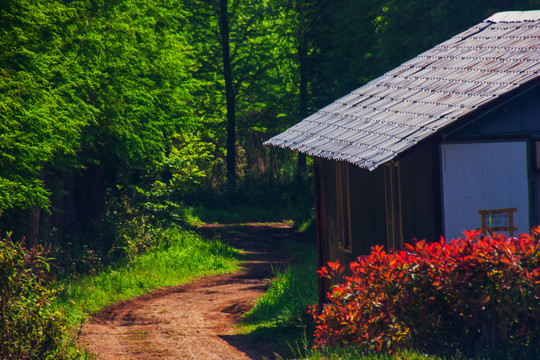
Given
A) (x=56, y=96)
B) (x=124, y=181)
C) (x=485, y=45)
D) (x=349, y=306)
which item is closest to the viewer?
(x=349, y=306)

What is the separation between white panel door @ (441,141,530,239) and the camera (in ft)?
32.2

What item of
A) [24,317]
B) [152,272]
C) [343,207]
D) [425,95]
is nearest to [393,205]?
[425,95]

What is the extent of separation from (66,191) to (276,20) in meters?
25.2

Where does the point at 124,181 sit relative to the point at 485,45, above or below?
below

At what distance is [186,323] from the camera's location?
15109 mm

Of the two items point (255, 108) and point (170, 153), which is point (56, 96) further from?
point (255, 108)

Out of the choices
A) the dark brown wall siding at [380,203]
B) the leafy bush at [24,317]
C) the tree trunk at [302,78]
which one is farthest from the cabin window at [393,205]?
the tree trunk at [302,78]

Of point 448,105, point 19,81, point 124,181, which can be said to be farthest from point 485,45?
point 124,181

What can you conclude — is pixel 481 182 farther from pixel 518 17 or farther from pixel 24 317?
pixel 24 317

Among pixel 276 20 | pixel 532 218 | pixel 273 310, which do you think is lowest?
pixel 273 310

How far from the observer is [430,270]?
7.56m

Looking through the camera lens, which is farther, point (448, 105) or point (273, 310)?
point (273, 310)

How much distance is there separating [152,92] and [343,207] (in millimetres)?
8699

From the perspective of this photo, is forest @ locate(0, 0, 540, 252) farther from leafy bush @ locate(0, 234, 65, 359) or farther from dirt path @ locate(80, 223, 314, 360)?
dirt path @ locate(80, 223, 314, 360)
